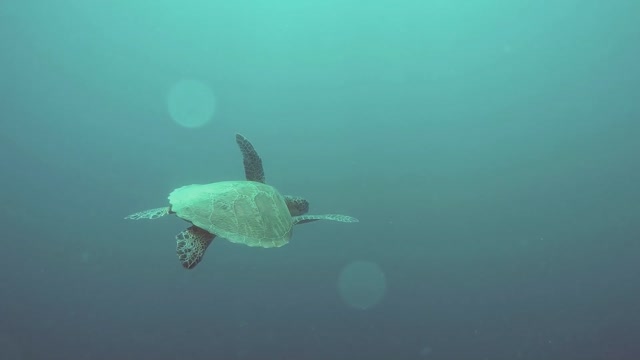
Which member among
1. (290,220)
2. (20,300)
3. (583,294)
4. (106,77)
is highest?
(106,77)

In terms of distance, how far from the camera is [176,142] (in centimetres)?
1549

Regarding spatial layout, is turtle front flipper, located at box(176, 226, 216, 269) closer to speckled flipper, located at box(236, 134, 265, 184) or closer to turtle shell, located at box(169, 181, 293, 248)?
turtle shell, located at box(169, 181, 293, 248)

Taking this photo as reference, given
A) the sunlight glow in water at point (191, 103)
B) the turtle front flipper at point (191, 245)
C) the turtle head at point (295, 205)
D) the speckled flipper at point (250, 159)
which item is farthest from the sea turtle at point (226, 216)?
the sunlight glow in water at point (191, 103)

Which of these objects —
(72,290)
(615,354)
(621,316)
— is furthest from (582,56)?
(72,290)

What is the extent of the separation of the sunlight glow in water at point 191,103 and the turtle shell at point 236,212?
470 inches

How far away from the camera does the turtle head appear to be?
6.39 meters

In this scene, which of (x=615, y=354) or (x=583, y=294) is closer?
(x=615, y=354)

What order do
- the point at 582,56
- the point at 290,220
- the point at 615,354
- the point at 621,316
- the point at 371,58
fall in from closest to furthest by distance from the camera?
the point at 290,220
the point at 615,354
the point at 621,316
the point at 371,58
the point at 582,56

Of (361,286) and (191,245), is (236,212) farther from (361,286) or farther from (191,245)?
(361,286)

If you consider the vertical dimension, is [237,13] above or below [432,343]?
above

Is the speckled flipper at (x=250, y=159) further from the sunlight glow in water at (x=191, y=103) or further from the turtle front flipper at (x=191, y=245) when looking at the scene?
the sunlight glow in water at (x=191, y=103)

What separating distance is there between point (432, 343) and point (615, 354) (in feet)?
25.0

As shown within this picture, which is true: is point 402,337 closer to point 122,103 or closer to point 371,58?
point 371,58

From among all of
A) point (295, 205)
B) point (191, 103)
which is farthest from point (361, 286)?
point (191, 103)
